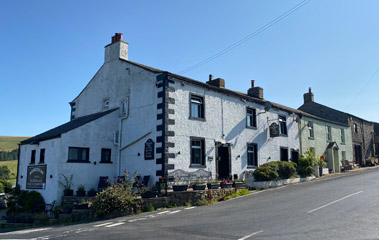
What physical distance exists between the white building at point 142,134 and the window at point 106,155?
6cm

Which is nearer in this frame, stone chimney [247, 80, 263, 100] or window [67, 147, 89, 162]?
window [67, 147, 89, 162]

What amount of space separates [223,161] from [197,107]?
149 inches

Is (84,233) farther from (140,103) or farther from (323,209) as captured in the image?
(140,103)

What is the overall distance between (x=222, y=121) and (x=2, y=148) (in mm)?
104603

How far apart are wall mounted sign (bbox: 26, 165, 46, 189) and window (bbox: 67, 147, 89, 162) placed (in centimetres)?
175

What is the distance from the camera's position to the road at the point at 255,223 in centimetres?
809

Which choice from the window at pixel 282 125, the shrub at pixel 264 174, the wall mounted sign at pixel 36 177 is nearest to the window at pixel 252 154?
the shrub at pixel 264 174

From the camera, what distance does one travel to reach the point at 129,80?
19188mm

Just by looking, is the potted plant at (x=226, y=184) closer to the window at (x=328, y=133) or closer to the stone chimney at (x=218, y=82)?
the stone chimney at (x=218, y=82)

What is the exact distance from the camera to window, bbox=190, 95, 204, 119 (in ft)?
60.2

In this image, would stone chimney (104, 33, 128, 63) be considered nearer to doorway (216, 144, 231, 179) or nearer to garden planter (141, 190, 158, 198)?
doorway (216, 144, 231, 179)

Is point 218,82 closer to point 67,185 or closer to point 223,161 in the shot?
point 223,161

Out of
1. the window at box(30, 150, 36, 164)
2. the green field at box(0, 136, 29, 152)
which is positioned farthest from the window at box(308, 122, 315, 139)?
the green field at box(0, 136, 29, 152)

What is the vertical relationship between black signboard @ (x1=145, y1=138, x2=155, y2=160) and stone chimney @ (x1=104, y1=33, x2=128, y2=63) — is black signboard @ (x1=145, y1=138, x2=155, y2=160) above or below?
below
